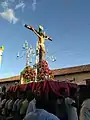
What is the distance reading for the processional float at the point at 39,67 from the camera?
16.8 metres

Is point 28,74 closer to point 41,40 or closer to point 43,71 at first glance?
point 43,71

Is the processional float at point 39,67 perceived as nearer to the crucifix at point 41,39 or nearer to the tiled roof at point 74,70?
the crucifix at point 41,39

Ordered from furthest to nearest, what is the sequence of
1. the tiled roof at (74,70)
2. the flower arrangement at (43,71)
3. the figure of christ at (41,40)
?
the tiled roof at (74,70) < the figure of christ at (41,40) < the flower arrangement at (43,71)

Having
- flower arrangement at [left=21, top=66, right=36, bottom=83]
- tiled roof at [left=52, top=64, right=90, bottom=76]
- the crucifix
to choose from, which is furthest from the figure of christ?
tiled roof at [left=52, top=64, right=90, bottom=76]

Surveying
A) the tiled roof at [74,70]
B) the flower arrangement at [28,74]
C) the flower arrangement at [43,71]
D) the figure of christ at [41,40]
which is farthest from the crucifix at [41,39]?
the tiled roof at [74,70]

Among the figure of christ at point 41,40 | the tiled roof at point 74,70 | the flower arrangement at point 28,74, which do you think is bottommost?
the flower arrangement at point 28,74

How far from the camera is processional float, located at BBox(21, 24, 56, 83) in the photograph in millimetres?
16750

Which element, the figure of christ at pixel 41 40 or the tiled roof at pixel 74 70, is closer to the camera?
the figure of christ at pixel 41 40

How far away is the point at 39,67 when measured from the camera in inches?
680

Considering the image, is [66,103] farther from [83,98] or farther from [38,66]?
[38,66]

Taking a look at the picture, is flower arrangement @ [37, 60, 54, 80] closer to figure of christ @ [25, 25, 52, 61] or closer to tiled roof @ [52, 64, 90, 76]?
figure of christ @ [25, 25, 52, 61]

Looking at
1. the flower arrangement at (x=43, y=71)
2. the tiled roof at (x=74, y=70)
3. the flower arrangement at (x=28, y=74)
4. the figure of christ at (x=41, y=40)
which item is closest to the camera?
the flower arrangement at (x=43, y=71)

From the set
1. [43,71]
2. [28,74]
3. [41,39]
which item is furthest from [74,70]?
[43,71]

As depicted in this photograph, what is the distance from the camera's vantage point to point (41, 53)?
19.7 metres
